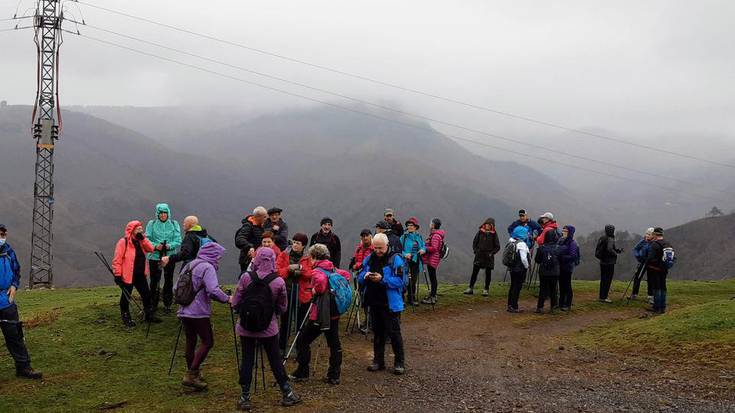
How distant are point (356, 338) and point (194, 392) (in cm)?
508

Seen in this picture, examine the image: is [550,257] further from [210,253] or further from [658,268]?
[210,253]

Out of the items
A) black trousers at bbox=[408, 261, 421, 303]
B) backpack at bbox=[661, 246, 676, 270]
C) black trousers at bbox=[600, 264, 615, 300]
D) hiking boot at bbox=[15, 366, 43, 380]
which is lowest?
hiking boot at bbox=[15, 366, 43, 380]

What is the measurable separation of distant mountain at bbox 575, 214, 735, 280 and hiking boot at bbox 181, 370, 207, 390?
88998 millimetres

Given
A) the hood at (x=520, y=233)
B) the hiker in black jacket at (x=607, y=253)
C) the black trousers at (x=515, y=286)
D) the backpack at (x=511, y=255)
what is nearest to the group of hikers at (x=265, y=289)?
the hiker in black jacket at (x=607, y=253)

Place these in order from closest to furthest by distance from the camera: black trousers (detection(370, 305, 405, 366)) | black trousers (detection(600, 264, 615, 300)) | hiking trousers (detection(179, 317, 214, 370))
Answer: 1. hiking trousers (detection(179, 317, 214, 370))
2. black trousers (detection(370, 305, 405, 366))
3. black trousers (detection(600, 264, 615, 300))


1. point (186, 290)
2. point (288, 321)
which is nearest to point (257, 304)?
point (186, 290)

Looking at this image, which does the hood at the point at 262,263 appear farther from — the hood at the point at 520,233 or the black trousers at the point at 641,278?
the black trousers at the point at 641,278

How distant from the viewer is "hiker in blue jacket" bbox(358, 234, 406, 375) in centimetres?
1043

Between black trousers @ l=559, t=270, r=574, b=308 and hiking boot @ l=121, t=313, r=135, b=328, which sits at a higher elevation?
black trousers @ l=559, t=270, r=574, b=308

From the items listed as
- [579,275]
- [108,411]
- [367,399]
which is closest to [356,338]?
[367,399]

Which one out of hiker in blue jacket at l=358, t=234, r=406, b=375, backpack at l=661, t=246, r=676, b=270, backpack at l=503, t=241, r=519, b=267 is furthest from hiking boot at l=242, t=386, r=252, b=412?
backpack at l=661, t=246, r=676, b=270

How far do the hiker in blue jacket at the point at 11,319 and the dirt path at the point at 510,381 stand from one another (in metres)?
4.96

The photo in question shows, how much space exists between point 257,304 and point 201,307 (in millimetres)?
1291

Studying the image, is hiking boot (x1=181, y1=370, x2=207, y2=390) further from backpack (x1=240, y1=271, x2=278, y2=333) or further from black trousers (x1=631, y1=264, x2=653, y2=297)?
black trousers (x1=631, y1=264, x2=653, y2=297)
